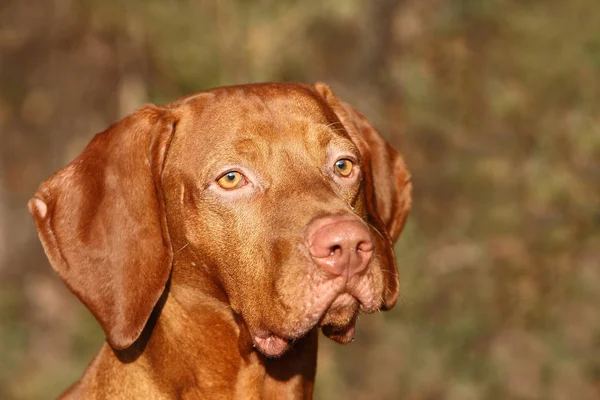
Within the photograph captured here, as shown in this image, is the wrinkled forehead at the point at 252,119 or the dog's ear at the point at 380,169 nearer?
the wrinkled forehead at the point at 252,119

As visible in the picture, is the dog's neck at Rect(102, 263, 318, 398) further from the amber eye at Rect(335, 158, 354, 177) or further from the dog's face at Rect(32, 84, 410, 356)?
the amber eye at Rect(335, 158, 354, 177)

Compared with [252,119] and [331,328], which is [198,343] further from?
[252,119]

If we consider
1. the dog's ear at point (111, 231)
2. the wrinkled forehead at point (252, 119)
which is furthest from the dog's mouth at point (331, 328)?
the wrinkled forehead at point (252, 119)

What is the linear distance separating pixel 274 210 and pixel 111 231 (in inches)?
27.3

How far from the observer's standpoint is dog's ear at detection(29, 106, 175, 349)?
4508mm

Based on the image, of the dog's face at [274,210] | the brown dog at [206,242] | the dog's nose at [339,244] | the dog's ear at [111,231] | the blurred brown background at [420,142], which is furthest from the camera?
the blurred brown background at [420,142]

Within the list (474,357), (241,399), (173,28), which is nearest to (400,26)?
(173,28)

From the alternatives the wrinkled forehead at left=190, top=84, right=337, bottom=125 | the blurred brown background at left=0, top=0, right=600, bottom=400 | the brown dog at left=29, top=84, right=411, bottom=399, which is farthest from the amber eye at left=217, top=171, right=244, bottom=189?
the blurred brown background at left=0, top=0, right=600, bottom=400

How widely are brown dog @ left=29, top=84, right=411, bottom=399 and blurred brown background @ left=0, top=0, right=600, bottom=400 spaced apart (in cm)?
559

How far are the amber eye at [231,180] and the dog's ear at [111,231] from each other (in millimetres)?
290

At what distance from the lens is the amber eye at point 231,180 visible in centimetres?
460

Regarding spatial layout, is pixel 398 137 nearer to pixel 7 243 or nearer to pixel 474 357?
pixel 474 357

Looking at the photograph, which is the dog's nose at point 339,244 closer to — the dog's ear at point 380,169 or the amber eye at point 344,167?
the amber eye at point 344,167

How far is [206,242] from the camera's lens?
456 centimetres
